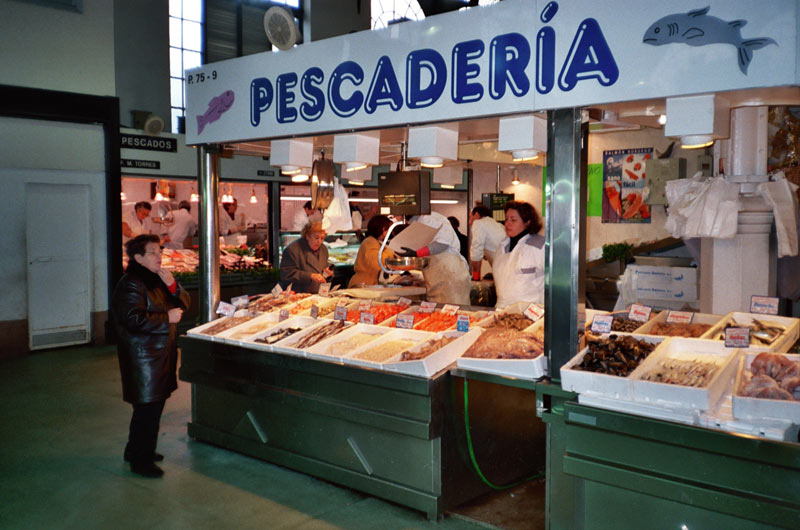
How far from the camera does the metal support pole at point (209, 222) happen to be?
19.2 ft

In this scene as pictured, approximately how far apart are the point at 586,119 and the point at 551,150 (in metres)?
0.27

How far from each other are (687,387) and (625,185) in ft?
23.2

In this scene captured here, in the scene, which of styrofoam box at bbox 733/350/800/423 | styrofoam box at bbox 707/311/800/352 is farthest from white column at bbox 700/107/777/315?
styrofoam box at bbox 733/350/800/423

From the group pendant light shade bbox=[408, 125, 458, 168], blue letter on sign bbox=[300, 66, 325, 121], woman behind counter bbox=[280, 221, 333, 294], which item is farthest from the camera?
woman behind counter bbox=[280, 221, 333, 294]

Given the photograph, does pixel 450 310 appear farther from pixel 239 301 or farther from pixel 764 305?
pixel 764 305

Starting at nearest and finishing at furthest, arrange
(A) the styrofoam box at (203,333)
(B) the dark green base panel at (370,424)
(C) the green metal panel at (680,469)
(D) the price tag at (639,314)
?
(C) the green metal panel at (680,469)
(B) the dark green base panel at (370,424)
(D) the price tag at (639,314)
(A) the styrofoam box at (203,333)

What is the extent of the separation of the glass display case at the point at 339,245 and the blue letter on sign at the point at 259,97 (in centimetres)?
653

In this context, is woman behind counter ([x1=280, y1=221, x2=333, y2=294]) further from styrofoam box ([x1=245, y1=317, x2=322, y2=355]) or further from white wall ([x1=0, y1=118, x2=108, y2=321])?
white wall ([x1=0, y1=118, x2=108, y2=321])

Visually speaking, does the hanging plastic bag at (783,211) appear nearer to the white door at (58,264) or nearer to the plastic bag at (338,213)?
the plastic bag at (338,213)

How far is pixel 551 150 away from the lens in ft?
12.5

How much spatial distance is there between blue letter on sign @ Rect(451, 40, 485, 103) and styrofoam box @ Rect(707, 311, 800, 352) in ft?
7.01

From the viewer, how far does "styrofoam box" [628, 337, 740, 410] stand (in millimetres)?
3197

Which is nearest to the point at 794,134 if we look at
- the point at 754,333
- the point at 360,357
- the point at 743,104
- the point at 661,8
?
the point at 754,333

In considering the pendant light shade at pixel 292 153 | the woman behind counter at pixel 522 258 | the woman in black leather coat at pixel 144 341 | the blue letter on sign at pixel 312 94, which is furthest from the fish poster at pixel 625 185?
the woman in black leather coat at pixel 144 341
